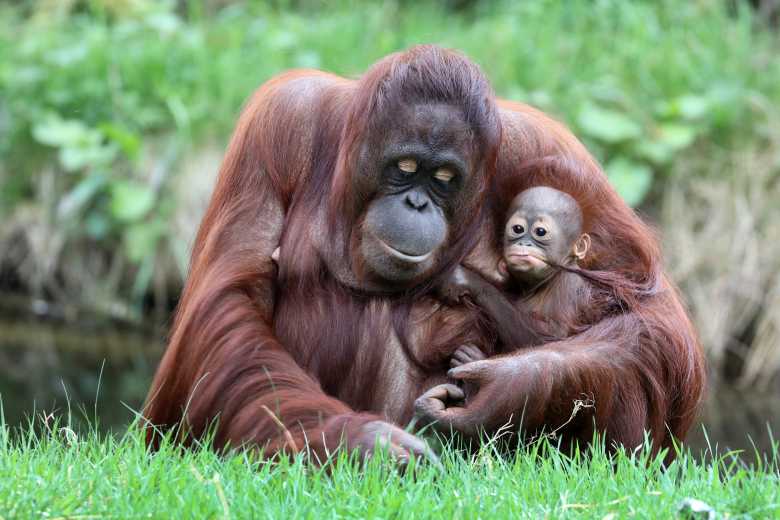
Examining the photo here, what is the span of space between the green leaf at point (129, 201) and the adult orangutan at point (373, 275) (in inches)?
136

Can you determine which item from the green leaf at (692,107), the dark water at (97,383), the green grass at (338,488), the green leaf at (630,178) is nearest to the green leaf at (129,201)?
the dark water at (97,383)

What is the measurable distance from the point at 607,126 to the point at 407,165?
4062 mm

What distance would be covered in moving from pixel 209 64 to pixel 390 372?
4957 millimetres

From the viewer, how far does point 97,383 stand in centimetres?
655

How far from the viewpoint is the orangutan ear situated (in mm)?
3995

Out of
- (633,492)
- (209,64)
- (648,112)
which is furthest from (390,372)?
(209,64)

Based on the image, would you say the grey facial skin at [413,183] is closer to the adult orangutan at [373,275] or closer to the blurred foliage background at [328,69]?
the adult orangutan at [373,275]

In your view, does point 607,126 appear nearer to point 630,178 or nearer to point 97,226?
point 630,178

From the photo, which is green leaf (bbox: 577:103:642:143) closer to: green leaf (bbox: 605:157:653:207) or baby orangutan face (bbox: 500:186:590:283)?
green leaf (bbox: 605:157:653:207)

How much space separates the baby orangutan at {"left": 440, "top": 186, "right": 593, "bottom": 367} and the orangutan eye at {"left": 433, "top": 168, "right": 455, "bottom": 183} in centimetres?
36

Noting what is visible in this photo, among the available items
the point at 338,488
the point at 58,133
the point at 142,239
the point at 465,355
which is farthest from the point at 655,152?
the point at 338,488

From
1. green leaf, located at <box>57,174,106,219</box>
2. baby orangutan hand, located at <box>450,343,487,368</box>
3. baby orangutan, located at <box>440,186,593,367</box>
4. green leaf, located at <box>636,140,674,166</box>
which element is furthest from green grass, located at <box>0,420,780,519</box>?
green leaf, located at <box>57,174,106,219</box>

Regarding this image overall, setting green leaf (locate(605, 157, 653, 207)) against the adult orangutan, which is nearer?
the adult orangutan

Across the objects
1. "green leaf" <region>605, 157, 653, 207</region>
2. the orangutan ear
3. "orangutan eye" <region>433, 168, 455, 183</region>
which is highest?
"orangutan eye" <region>433, 168, 455, 183</region>
